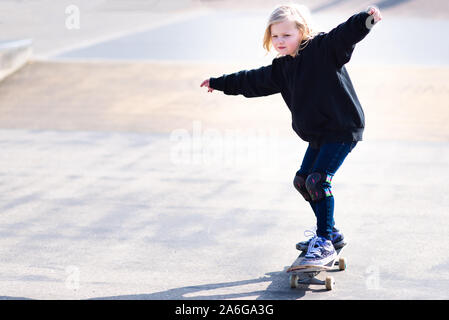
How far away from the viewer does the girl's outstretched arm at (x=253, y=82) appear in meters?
4.43

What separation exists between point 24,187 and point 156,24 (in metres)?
15.2

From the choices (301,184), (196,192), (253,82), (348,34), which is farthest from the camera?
(196,192)

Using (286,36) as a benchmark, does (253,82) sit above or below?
below

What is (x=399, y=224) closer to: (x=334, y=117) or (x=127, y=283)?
(x=334, y=117)

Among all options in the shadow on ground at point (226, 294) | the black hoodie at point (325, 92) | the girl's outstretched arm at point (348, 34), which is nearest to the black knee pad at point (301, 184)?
the black hoodie at point (325, 92)

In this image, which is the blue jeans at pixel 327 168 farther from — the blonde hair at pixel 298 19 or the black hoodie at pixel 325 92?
the blonde hair at pixel 298 19

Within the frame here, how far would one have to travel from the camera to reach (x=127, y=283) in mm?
4199

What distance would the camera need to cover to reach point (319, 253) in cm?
417

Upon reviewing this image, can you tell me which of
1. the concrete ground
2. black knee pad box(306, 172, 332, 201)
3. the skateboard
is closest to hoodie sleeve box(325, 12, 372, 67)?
black knee pad box(306, 172, 332, 201)

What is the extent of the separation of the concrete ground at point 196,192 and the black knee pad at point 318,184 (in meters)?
0.51

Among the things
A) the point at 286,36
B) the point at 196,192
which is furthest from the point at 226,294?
the point at 196,192

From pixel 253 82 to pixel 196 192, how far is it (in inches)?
79.8

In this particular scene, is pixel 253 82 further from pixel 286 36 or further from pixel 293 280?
pixel 293 280
